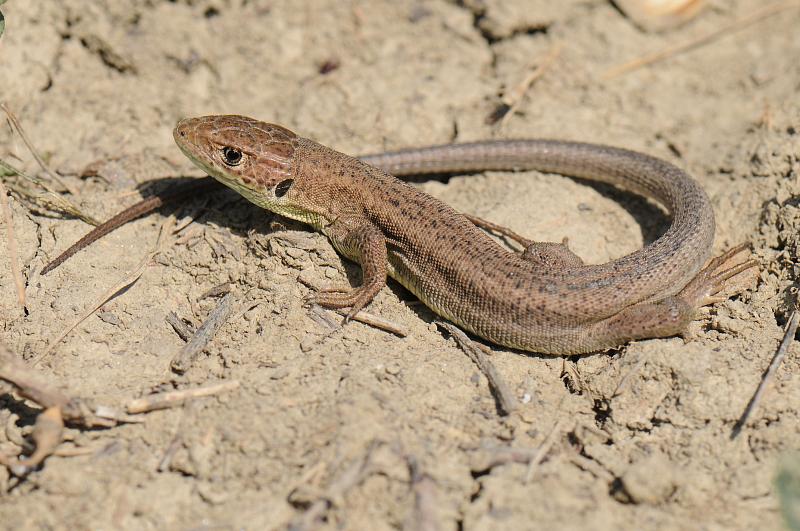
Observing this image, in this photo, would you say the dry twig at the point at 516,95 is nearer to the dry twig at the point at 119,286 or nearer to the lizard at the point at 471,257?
the lizard at the point at 471,257

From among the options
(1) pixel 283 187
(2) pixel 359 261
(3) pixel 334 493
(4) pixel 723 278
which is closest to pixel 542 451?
(3) pixel 334 493

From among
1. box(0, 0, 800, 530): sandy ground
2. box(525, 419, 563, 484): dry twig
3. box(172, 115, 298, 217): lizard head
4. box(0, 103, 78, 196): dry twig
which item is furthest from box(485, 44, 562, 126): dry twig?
box(0, 103, 78, 196): dry twig

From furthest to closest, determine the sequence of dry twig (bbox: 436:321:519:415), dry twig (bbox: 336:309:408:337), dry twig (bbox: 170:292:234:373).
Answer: dry twig (bbox: 336:309:408:337) → dry twig (bbox: 170:292:234:373) → dry twig (bbox: 436:321:519:415)

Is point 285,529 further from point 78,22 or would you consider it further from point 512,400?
point 78,22

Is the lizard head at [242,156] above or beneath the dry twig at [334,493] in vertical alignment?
above

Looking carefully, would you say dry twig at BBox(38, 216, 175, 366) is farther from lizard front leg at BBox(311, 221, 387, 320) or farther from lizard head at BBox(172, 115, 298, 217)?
lizard front leg at BBox(311, 221, 387, 320)

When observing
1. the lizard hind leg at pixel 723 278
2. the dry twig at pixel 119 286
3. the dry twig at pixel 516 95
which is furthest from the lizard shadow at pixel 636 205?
the dry twig at pixel 119 286

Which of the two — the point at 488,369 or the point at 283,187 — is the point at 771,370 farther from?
the point at 283,187

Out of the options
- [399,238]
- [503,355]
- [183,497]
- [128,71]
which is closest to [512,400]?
[503,355]
